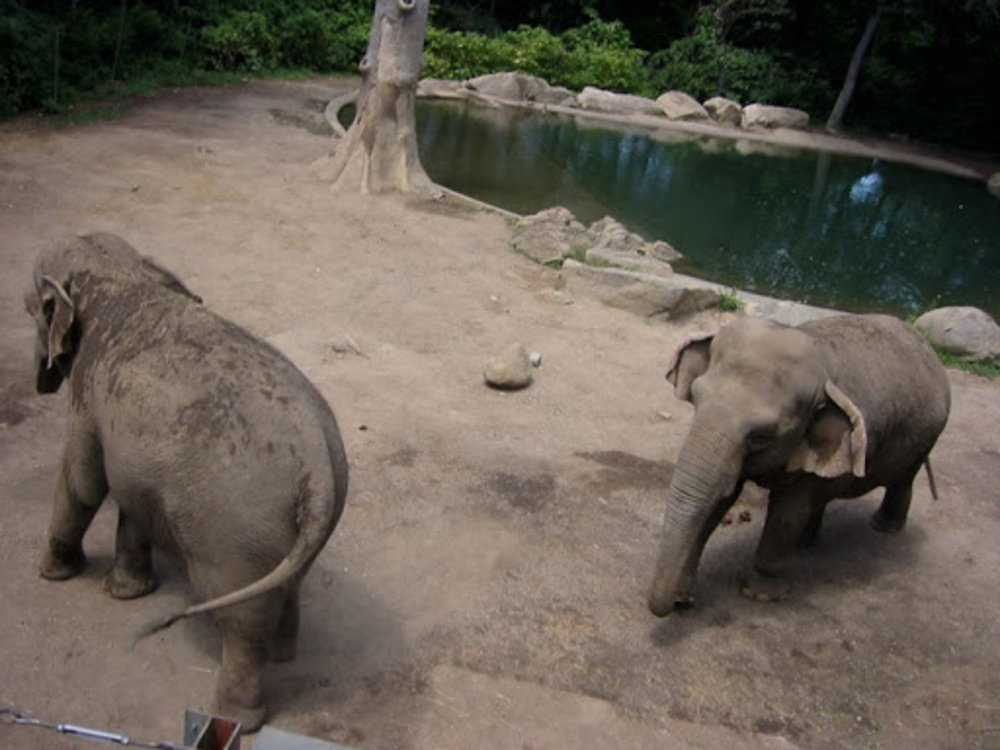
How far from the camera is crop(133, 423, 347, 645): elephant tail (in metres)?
3.84

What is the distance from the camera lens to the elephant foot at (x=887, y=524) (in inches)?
280

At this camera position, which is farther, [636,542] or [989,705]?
[636,542]

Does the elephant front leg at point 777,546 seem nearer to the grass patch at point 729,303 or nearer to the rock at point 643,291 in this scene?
the rock at point 643,291

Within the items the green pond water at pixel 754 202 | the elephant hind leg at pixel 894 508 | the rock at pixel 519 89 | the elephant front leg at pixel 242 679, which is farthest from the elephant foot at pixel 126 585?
the rock at pixel 519 89

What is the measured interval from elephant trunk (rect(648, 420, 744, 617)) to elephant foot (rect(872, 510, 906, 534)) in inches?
91.9

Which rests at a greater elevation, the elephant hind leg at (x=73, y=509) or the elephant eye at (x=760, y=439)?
the elephant eye at (x=760, y=439)

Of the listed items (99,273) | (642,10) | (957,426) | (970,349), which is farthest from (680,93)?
(99,273)

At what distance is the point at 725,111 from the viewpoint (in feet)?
88.8

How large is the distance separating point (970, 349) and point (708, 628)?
6140 mm

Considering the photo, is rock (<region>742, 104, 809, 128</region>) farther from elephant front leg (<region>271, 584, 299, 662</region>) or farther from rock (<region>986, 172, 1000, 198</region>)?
elephant front leg (<region>271, 584, 299, 662</region>)

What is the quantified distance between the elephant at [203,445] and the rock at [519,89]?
2130 centimetres

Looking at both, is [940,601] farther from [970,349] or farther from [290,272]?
[290,272]

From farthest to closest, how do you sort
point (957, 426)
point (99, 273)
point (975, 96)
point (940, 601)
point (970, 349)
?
point (975, 96)
point (970, 349)
point (957, 426)
point (940, 601)
point (99, 273)

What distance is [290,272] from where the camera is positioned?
1049 centimetres
